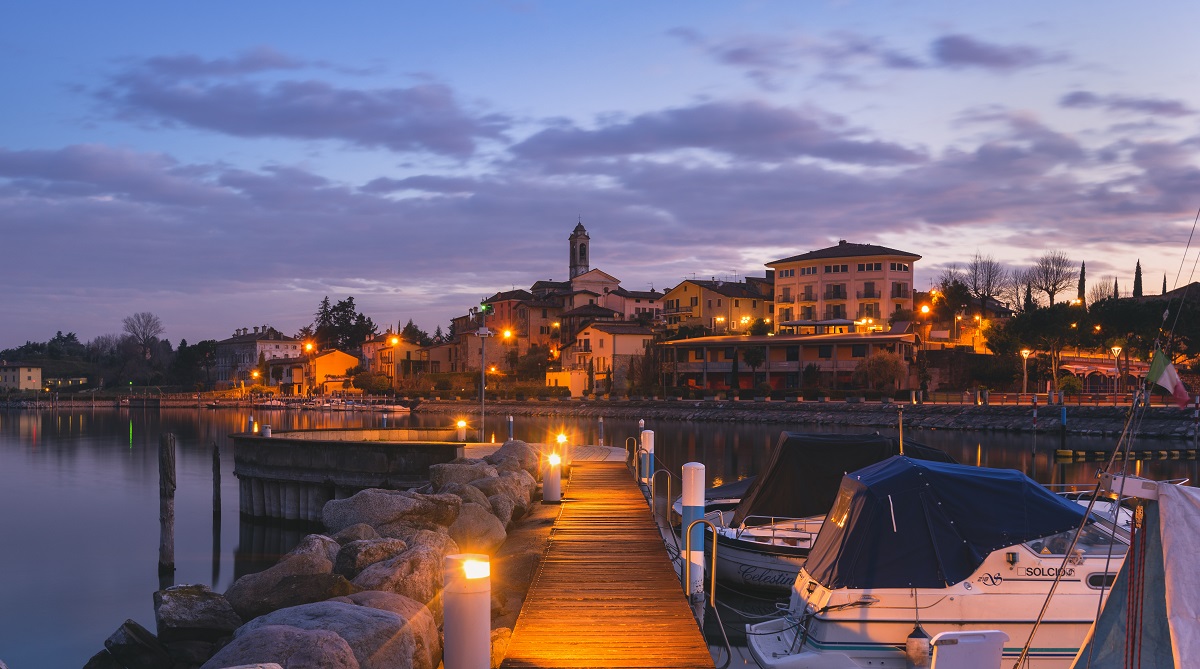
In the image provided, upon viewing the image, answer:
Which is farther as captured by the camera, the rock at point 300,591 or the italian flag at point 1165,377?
the rock at point 300,591

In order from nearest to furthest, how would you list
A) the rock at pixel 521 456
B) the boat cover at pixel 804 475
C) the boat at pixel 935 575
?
the boat at pixel 935 575, the boat cover at pixel 804 475, the rock at pixel 521 456

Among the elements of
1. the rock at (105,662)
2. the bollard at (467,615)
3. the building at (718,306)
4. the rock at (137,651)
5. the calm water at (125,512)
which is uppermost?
the building at (718,306)

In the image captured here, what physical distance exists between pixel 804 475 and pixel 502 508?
692cm

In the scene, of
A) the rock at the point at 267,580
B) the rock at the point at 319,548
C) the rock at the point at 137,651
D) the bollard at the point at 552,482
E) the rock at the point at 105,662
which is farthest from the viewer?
the bollard at the point at 552,482

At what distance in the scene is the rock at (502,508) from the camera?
21.6 meters

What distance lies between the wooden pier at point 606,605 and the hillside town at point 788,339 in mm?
51817

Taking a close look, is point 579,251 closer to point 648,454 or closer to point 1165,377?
point 648,454

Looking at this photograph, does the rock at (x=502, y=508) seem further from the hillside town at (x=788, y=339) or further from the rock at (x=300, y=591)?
the hillside town at (x=788, y=339)

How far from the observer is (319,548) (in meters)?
15.8

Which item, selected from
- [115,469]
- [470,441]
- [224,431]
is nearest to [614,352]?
[224,431]

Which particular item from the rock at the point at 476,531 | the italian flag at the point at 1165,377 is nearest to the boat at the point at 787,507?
the rock at the point at 476,531

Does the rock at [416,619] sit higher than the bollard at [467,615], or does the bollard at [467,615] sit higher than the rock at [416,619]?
the bollard at [467,615]

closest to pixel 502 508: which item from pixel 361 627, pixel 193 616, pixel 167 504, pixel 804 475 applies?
pixel 804 475

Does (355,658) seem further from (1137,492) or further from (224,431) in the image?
(224,431)
